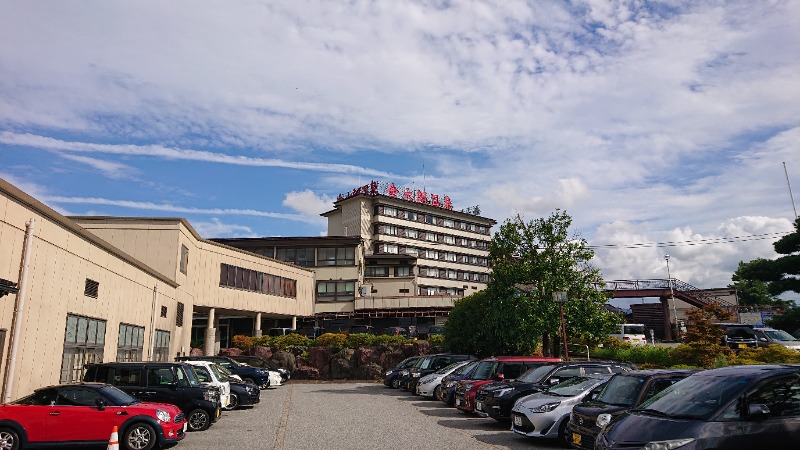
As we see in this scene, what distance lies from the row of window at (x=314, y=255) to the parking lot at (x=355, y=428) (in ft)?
106

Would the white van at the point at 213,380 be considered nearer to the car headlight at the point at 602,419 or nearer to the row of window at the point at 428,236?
the car headlight at the point at 602,419

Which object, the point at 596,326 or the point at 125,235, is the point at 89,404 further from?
the point at 125,235

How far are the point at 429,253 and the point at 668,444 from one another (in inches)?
2859

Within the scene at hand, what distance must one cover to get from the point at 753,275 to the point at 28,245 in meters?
33.1

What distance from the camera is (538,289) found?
25.4m

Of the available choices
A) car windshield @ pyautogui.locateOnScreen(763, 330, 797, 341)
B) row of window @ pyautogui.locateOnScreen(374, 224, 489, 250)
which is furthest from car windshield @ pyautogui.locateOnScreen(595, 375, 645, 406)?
row of window @ pyautogui.locateOnScreen(374, 224, 489, 250)

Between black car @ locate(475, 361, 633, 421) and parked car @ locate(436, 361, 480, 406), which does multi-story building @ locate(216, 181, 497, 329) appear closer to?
parked car @ locate(436, 361, 480, 406)

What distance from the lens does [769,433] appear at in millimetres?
6559

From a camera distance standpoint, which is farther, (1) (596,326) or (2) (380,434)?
(1) (596,326)

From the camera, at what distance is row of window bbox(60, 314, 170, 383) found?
18.0m

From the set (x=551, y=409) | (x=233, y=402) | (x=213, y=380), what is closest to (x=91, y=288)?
(x=213, y=380)

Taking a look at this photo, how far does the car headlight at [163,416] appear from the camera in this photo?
11852mm

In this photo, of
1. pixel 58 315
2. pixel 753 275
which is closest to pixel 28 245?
pixel 58 315

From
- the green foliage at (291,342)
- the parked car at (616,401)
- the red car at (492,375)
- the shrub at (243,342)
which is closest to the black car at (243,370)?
the green foliage at (291,342)
